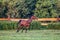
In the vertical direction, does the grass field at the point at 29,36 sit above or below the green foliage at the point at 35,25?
above

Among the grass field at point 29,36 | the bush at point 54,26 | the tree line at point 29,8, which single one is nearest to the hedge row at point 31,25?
the bush at point 54,26

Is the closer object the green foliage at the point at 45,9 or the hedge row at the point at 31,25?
the hedge row at the point at 31,25

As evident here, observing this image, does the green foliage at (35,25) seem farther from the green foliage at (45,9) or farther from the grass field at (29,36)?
the green foliage at (45,9)

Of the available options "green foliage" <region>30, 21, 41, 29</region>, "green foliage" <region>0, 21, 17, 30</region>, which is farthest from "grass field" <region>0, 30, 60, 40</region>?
"green foliage" <region>30, 21, 41, 29</region>

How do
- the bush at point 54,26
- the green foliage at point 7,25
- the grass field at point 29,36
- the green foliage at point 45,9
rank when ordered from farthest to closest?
the green foliage at point 45,9, the bush at point 54,26, the green foliage at point 7,25, the grass field at point 29,36

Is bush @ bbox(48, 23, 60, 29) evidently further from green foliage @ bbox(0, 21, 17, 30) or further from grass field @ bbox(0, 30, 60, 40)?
grass field @ bbox(0, 30, 60, 40)

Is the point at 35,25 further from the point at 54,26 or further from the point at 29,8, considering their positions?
the point at 29,8

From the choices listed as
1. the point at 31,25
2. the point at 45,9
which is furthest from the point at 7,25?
the point at 45,9

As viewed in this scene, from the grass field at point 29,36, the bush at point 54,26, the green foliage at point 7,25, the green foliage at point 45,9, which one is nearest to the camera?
the grass field at point 29,36

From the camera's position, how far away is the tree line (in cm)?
2683

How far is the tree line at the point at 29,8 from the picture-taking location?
26.8 metres

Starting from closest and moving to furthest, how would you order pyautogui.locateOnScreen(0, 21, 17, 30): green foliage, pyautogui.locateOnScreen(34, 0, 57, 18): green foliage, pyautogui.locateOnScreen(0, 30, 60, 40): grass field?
1. pyautogui.locateOnScreen(0, 30, 60, 40): grass field
2. pyautogui.locateOnScreen(0, 21, 17, 30): green foliage
3. pyautogui.locateOnScreen(34, 0, 57, 18): green foliage

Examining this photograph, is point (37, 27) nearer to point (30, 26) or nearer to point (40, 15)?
point (30, 26)

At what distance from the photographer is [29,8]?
27.9 meters
